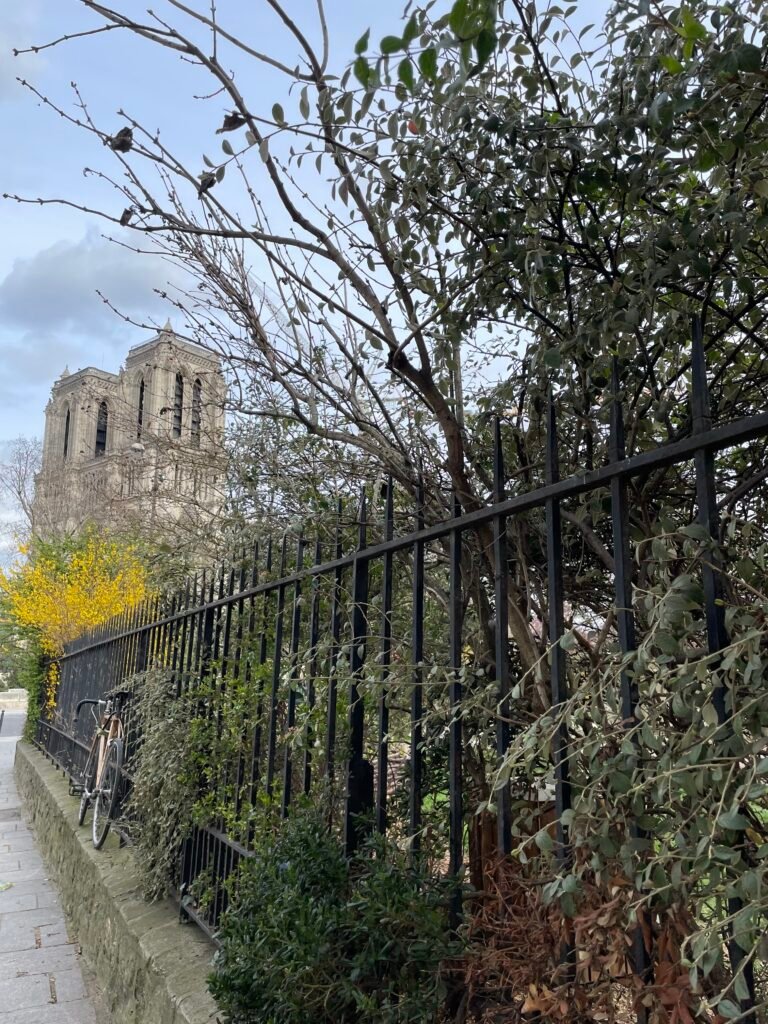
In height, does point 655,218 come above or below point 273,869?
above

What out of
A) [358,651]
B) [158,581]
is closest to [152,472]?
[158,581]

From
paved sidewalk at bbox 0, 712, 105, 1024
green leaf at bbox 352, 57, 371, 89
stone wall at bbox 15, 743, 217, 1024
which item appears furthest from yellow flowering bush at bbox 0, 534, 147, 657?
green leaf at bbox 352, 57, 371, 89

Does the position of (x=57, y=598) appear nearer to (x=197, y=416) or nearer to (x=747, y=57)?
(x=197, y=416)

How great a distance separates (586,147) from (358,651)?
1.53 metres

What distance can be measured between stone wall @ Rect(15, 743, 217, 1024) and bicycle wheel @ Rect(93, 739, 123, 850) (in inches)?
3.9

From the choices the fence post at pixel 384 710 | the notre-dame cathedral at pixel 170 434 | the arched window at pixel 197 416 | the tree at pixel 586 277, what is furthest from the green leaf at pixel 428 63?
the arched window at pixel 197 416

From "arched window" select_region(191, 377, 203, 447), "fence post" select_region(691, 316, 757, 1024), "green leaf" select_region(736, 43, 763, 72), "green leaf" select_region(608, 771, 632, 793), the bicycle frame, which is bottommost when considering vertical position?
the bicycle frame

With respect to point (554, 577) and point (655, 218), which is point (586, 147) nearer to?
point (655, 218)

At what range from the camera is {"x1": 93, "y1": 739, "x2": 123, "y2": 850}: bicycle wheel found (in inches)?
215

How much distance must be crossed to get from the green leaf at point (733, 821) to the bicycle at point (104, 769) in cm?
520

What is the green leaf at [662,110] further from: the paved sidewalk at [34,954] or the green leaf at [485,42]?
the paved sidewalk at [34,954]

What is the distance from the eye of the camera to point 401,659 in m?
2.64

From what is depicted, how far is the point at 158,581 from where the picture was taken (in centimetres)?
723

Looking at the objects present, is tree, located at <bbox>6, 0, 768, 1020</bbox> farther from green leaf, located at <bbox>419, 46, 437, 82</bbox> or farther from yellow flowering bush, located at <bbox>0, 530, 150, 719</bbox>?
yellow flowering bush, located at <bbox>0, 530, 150, 719</bbox>
